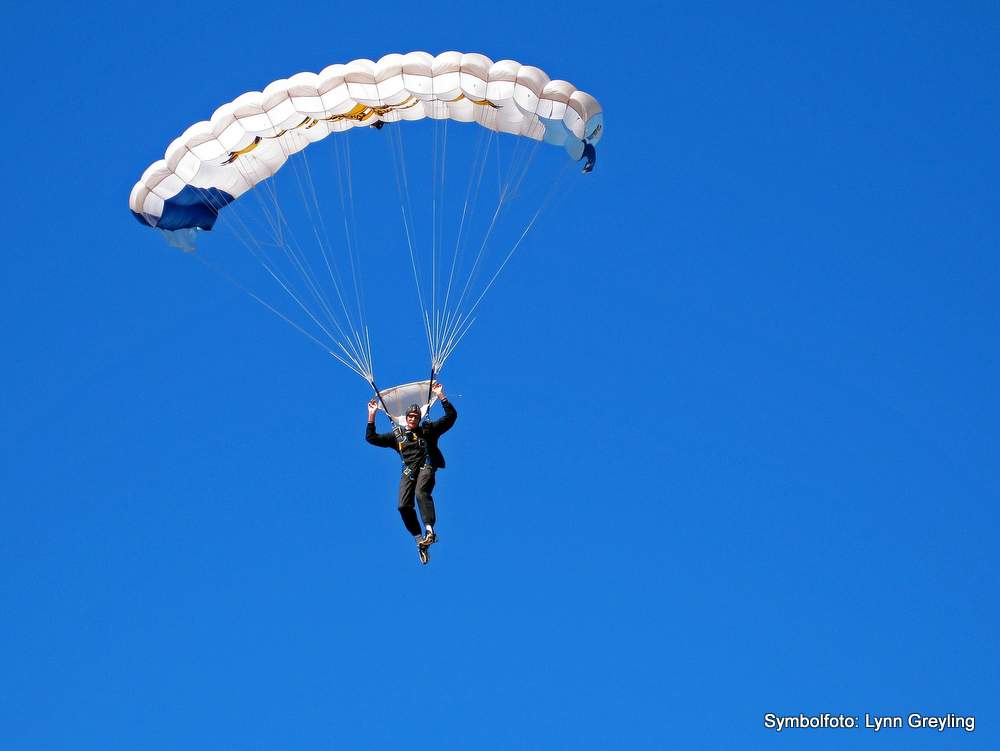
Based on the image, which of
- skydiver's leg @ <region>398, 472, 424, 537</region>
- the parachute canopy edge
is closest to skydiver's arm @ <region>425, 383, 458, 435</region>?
skydiver's leg @ <region>398, 472, 424, 537</region>

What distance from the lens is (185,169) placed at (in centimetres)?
2162

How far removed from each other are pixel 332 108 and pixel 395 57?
933 mm

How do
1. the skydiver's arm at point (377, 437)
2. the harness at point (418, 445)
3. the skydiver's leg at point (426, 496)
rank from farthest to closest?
1. the skydiver's arm at point (377, 437)
2. the harness at point (418, 445)
3. the skydiver's leg at point (426, 496)

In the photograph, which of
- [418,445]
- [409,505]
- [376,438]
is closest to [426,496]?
[409,505]

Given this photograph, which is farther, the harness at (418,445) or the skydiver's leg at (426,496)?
the harness at (418,445)

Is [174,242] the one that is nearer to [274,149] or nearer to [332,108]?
[274,149]

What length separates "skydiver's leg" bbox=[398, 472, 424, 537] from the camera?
67.3 feet

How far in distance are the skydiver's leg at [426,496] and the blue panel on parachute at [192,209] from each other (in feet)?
15.3

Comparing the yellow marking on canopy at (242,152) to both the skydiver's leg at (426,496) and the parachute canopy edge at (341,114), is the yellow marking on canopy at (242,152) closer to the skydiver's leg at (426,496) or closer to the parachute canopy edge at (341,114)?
the parachute canopy edge at (341,114)

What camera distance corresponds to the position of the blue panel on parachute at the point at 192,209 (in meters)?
22.3

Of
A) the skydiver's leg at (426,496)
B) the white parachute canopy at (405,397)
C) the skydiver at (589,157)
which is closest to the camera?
the skydiver's leg at (426,496)

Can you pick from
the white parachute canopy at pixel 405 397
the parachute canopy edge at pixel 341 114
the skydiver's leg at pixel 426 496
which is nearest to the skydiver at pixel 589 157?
the parachute canopy edge at pixel 341 114

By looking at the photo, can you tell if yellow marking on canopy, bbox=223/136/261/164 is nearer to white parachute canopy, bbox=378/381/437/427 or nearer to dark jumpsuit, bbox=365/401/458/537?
white parachute canopy, bbox=378/381/437/427

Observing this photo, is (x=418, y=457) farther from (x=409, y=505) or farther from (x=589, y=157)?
(x=589, y=157)
